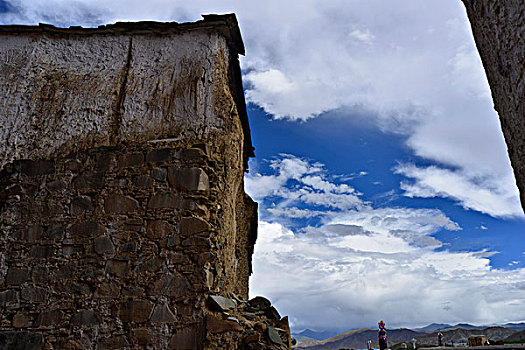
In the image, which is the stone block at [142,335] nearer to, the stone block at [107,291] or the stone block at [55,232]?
the stone block at [107,291]

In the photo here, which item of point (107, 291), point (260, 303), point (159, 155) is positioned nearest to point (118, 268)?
point (107, 291)

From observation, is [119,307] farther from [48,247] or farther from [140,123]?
[140,123]

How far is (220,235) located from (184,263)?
0.60 m

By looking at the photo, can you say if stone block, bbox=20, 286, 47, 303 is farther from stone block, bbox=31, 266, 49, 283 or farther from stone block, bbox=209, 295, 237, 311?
stone block, bbox=209, 295, 237, 311

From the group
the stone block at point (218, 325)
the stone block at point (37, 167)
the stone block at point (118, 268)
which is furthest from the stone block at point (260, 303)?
the stone block at point (37, 167)

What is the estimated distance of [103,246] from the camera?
5.12 metres

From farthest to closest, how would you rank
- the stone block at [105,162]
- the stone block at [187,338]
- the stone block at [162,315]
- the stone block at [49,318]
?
the stone block at [105,162] → the stone block at [49,318] → the stone block at [162,315] → the stone block at [187,338]

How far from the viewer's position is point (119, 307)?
4871 millimetres

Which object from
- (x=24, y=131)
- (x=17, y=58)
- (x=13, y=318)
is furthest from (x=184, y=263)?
(x=17, y=58)

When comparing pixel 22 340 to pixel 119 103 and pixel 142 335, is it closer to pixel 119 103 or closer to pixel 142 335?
pixel 142 335

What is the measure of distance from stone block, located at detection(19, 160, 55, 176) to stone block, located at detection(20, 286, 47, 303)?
4.81 ft

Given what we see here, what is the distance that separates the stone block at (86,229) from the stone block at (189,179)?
1027 millimetres

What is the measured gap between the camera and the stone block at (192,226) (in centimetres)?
498

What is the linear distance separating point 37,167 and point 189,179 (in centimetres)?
213
